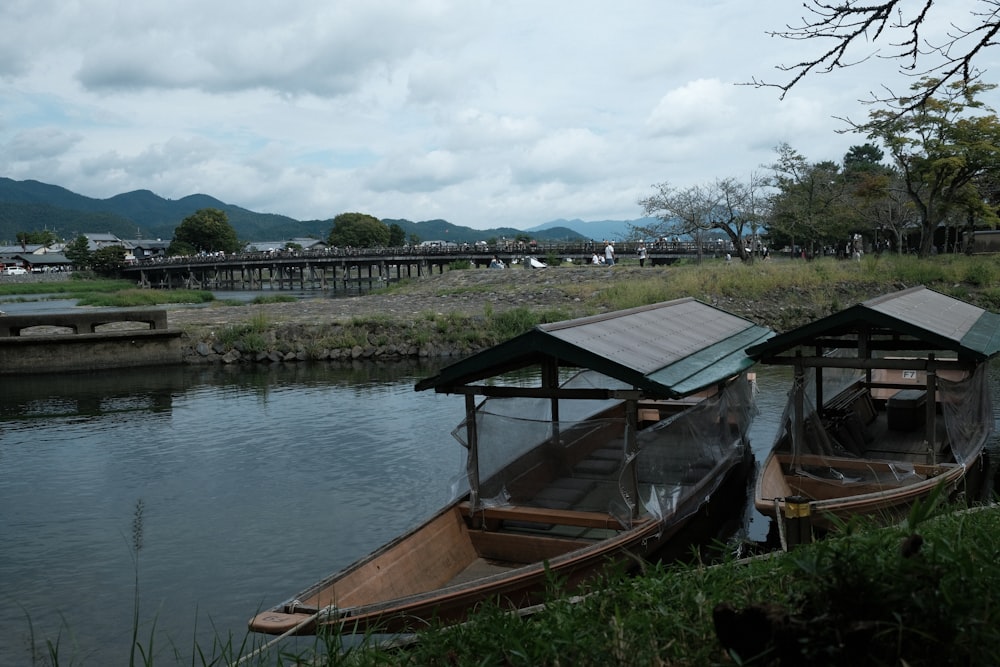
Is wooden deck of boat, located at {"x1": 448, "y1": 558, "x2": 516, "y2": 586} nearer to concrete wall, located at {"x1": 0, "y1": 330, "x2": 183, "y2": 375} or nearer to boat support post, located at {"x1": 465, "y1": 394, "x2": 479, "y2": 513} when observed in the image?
boat support post, located at {"x1": 465, "y1": 394, "x2": 479, "y2": 513}

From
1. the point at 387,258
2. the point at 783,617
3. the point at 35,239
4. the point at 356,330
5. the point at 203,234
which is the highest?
the point at 35,239

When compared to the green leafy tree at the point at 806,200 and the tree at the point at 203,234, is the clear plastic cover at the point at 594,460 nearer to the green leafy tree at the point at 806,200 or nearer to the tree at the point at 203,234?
the green leafy tree at the point at 806,200

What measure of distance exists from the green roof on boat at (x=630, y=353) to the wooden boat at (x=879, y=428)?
105 cm

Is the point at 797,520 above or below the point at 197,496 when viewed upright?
above

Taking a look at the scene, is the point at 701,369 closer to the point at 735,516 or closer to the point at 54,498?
the point at 735,516

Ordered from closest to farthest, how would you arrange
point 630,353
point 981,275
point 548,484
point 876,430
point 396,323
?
point 630,353
point 548,484
point 876,430
point 396,323
point 981,275

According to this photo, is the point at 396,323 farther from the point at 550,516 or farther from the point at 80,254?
the point at 80,254

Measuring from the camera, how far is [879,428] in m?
14.8

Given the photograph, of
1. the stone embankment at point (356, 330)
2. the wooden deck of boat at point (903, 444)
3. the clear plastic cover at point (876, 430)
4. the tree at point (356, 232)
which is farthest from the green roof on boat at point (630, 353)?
the tree at point (356, 232)

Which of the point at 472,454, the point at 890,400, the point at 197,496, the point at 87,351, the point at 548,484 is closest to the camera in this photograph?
the point at 472,454

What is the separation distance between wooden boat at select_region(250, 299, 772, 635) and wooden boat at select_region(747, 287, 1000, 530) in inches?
38.4

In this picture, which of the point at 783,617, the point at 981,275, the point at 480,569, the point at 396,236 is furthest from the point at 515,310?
the point at 396,236

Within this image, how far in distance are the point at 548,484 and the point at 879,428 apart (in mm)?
7012

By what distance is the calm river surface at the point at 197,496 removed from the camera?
10453 millimetres
